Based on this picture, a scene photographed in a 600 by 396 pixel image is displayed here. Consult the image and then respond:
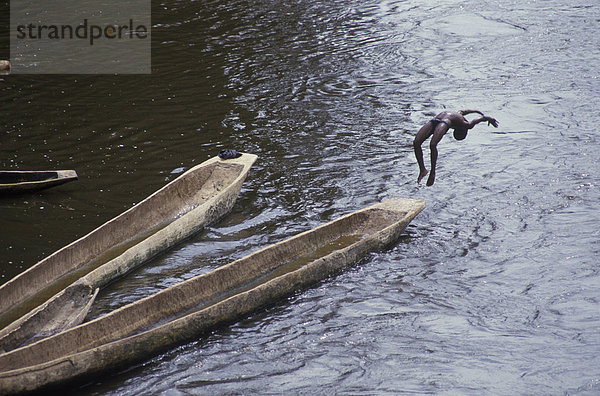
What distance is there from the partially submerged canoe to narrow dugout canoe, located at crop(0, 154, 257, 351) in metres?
1.26

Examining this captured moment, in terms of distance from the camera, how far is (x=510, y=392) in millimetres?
4531

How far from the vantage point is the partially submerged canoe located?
7.21 m

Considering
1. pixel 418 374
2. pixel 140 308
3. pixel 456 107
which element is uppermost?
pixel 456 107

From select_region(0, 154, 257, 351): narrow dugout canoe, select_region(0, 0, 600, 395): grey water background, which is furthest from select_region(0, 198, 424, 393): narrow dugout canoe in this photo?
select_region(0, 154, 257, 351): narrow dugout canoe

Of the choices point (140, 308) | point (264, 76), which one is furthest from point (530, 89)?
point (140, 308)

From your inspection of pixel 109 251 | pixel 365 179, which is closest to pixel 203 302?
pixel 109 251

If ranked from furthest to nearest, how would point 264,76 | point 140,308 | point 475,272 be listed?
point 264,76 → point 475,272 → point 140,308

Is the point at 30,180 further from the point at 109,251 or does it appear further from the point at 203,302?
the point at 203,302

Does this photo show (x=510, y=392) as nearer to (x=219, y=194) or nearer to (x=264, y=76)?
(x=219, y=194)

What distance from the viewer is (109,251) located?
6066 mm

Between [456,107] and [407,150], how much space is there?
1.67 m

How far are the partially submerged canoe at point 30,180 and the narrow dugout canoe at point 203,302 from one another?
278 centimetres

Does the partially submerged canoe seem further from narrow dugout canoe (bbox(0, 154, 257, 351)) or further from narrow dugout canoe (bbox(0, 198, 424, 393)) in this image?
narrow dugout canoe (bbox(0, 198, 424, 393))

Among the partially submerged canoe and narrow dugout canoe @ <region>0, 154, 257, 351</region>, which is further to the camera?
the partially submerged canoe
